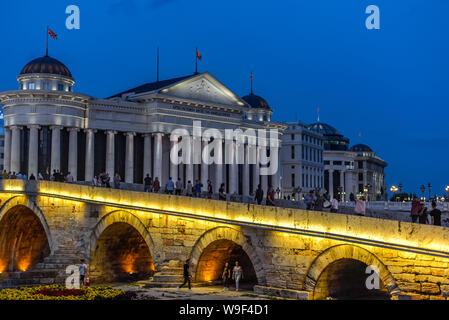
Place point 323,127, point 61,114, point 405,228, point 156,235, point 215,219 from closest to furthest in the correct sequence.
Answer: point 405,228, point 215,219, point 156,235, point 61,114, point 323,127

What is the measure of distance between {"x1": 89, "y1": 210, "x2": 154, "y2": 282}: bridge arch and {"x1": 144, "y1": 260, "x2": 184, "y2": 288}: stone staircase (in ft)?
13.3

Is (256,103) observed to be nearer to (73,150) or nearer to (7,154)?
(73,150)

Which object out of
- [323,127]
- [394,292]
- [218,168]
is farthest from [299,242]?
[323,127]

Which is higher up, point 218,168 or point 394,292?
point 218,168

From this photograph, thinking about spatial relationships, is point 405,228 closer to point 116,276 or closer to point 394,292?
point 394,292

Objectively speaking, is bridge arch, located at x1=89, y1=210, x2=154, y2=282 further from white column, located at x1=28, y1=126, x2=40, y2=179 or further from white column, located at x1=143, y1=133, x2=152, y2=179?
white column, located at x1=143, y1=133, x2=152, y2=179

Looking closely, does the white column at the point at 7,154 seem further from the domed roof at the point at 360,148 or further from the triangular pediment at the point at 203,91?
the domed roof at the point at 360,148

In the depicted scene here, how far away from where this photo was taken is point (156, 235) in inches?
1211

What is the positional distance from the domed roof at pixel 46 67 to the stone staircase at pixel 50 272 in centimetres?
2789

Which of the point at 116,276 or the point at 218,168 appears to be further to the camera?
the point at 218,168

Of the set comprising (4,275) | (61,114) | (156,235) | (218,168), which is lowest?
(4,275)

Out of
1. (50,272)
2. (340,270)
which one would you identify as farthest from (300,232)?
(50,272)

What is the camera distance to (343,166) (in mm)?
123375

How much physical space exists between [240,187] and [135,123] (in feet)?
54.5
